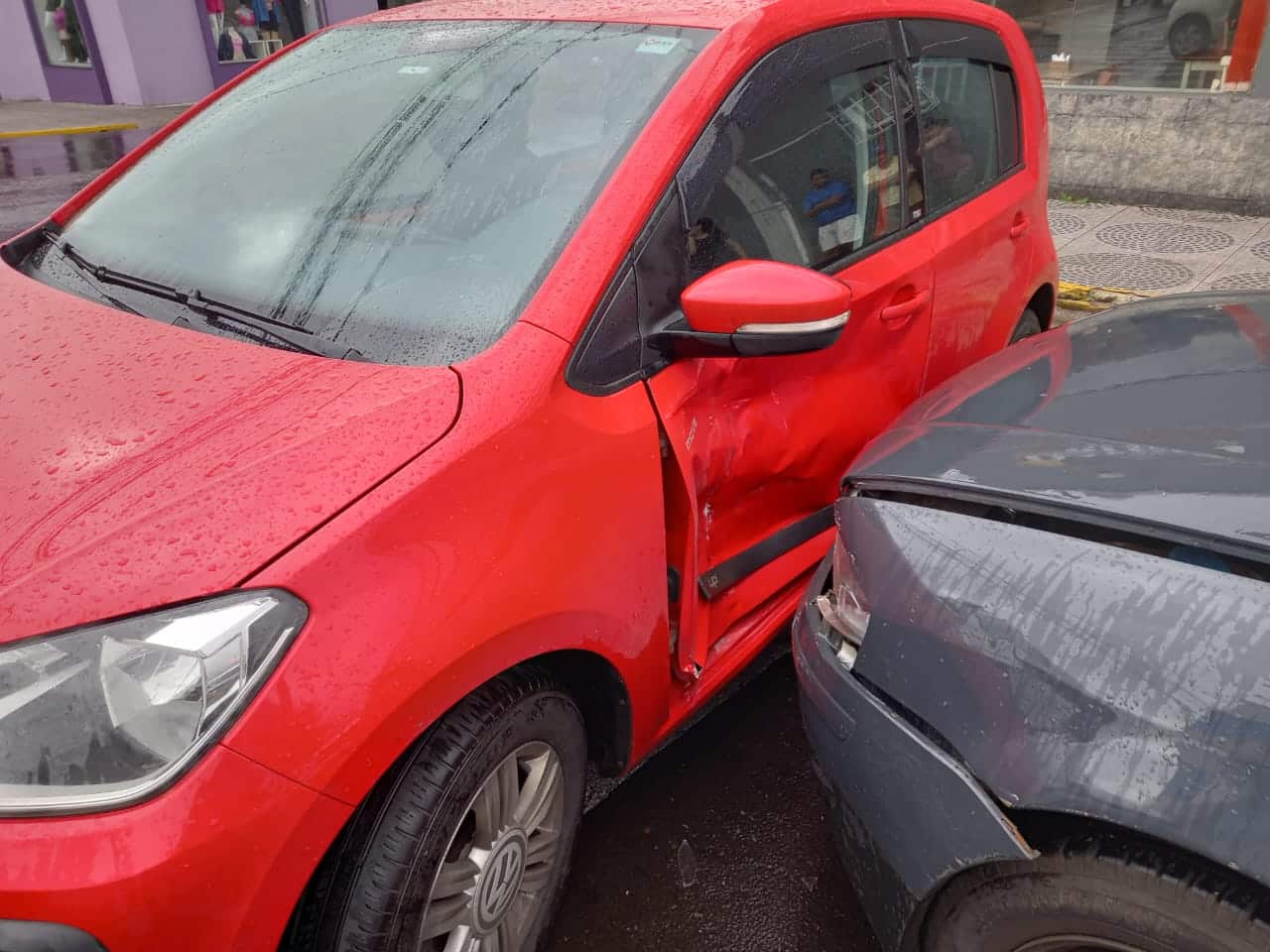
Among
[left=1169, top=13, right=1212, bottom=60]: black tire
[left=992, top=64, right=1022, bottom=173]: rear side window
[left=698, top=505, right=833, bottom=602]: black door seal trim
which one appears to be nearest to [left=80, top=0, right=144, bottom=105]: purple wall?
[left=1169, top=13, right=1212, bottom=60]: black tire

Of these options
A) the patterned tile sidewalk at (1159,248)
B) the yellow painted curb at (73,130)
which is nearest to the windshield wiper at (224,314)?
the patterned tile sidewalk at (1159,248)

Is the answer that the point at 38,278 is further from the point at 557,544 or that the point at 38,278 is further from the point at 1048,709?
the point at 1048,709

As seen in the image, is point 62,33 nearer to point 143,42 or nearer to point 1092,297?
point 143,42

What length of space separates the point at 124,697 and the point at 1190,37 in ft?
27.2

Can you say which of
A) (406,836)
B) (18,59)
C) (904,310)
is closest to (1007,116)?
(904,310)

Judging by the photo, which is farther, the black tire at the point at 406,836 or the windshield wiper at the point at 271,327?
the windshield wiper at the point at 271,327

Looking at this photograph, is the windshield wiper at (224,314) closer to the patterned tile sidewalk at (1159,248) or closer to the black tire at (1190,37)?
the patterned tile sidewalk at (1159,248)

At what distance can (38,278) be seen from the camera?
2.20m

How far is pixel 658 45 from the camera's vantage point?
2.13 m

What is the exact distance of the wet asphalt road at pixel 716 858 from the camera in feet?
6.81

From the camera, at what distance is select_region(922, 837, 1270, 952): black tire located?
4.11 feet

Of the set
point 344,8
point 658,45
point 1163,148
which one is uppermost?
point 658,45

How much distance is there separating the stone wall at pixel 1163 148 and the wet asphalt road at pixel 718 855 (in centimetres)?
645

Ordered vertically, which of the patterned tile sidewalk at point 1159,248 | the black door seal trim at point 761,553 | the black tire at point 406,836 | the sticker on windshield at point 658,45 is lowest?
the patterned tile sidewalk at point 1159,248
